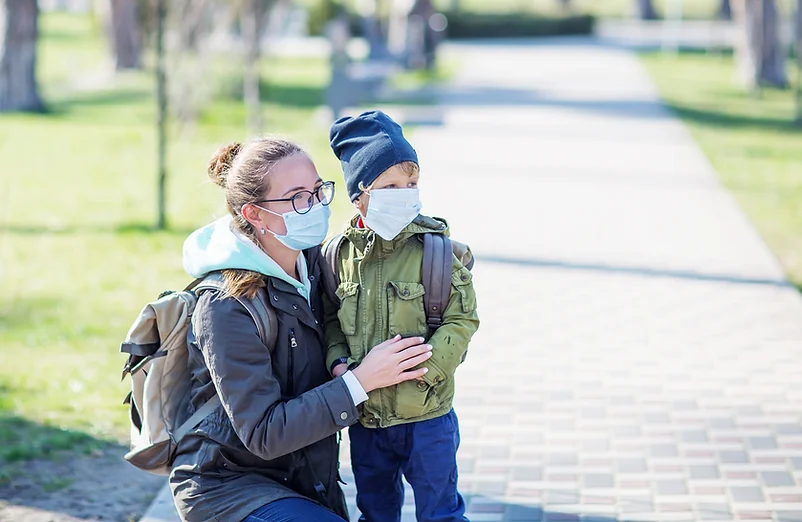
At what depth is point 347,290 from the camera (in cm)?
309

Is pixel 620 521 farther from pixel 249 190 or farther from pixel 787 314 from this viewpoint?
pixel 787 314

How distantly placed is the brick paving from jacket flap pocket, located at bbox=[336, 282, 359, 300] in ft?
5.24

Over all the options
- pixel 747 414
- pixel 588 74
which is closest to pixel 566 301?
pixel 747 414

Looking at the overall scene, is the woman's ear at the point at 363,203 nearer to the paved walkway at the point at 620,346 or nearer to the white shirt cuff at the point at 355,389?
the white shirt cuff at the point at 355,389

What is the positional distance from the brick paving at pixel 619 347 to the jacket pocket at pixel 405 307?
1535 mm

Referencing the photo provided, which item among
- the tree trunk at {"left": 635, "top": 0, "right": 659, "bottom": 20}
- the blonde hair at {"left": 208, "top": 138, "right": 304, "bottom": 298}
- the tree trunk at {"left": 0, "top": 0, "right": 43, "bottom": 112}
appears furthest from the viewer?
the tree trunk at {"left": 635, "top": 0, "right": 659, "bottom": 20}

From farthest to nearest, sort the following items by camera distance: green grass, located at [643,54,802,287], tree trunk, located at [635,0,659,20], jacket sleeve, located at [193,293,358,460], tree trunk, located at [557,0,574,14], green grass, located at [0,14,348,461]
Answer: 1. tree trunk, located at [635,0,659,20]
2. tree trunk, located at [557,0,574,14]
3. green grass, located at [643,54,802,287]
4. green grass, located at [0,14,348,461]
5. jacket sleeve, located at [193,293,358,460]

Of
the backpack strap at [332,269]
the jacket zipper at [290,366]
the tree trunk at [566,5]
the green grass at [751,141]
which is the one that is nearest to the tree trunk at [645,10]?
the tree trunk at [566,5]

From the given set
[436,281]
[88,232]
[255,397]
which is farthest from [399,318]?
[88,232]

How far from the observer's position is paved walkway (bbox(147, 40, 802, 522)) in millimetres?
4578

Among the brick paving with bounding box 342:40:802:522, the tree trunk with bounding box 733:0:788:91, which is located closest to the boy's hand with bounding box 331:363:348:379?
the brick paving with bounding box 342:40:802:522

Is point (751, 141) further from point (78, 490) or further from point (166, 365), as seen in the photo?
point (166, 365)

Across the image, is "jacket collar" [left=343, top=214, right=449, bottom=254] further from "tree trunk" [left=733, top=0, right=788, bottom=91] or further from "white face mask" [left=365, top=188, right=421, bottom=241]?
"tree trunk" [left=733, top=0, right=788, bottom=91]

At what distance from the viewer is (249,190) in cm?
300
